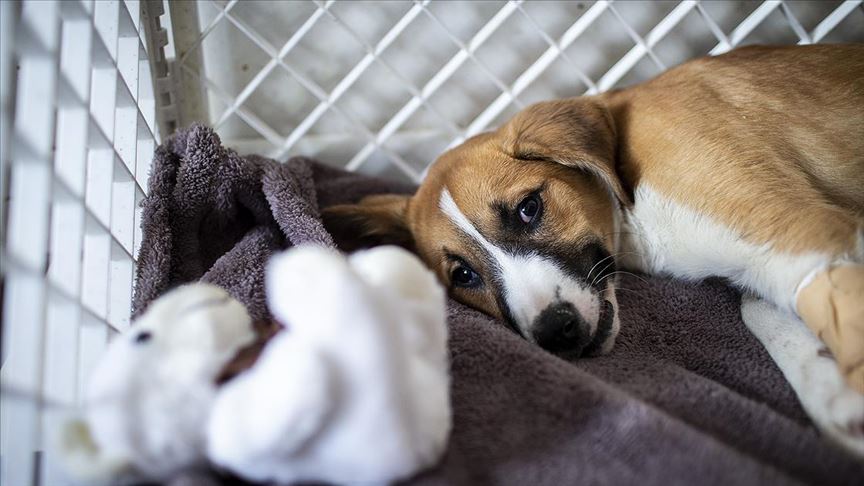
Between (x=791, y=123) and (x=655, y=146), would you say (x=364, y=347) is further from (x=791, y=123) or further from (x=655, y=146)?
(x=791, y=123)

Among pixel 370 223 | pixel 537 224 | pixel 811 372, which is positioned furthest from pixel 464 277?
pixel 811 372

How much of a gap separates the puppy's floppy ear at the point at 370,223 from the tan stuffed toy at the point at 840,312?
126 centimetres

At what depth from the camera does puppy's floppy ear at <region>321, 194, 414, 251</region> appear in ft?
7.62

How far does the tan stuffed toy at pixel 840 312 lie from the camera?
4.66 ft

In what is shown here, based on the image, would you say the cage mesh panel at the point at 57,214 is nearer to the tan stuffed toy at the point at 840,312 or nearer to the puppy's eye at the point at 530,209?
the puppy's eye at the point at 530,209

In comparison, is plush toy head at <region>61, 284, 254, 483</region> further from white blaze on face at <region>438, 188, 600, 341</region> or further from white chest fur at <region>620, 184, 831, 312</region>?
white chest fur at <region>620, 184, 831, 312</region>

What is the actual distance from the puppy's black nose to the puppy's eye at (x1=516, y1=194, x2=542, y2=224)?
1.07 feet

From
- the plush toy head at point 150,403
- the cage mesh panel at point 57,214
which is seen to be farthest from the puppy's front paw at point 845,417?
the cage mesh panel at point 57,214

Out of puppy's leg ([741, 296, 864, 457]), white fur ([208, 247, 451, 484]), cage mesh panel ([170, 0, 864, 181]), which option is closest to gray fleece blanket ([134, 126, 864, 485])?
puppy's leg ([741, 296, 864, 457])

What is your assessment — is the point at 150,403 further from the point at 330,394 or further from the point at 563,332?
the point at 563,332

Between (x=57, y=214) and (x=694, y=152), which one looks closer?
(x=57, y=214)

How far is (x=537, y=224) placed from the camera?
77.8 inches

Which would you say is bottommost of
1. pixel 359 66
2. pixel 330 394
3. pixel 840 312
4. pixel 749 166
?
pixel 840 312

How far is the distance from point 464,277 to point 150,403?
3.88ft
